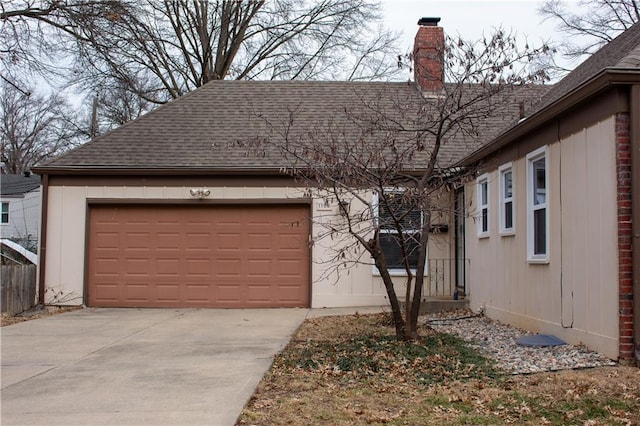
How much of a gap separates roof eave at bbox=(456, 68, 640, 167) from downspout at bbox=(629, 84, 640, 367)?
0.19 m

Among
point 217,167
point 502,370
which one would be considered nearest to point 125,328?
point 217,167

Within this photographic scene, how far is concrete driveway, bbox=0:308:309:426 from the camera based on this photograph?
5516 mm

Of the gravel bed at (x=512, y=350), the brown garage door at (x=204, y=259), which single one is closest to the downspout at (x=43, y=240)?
the brown garage door at (x=204, y=259)

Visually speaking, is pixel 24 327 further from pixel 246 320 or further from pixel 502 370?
pixel 502 370

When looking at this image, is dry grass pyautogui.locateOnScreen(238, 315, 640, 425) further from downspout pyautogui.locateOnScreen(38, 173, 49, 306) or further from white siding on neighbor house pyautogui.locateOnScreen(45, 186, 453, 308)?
downspout pyautogui.locateOnScreen(38, 173, 49, 306)

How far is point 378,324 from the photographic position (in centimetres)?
1061

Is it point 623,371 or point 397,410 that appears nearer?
point 397,410

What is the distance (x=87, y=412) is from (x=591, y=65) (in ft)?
29.7

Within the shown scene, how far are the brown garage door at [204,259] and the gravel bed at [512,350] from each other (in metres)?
3.82

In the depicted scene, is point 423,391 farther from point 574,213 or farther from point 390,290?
point 574,213

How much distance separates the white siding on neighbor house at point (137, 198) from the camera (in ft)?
44.3

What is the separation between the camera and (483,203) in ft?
38.7

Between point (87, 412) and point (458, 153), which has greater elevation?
point (458, 153)

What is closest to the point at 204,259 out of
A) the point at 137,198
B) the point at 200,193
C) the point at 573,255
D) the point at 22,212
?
the point at 200,193
